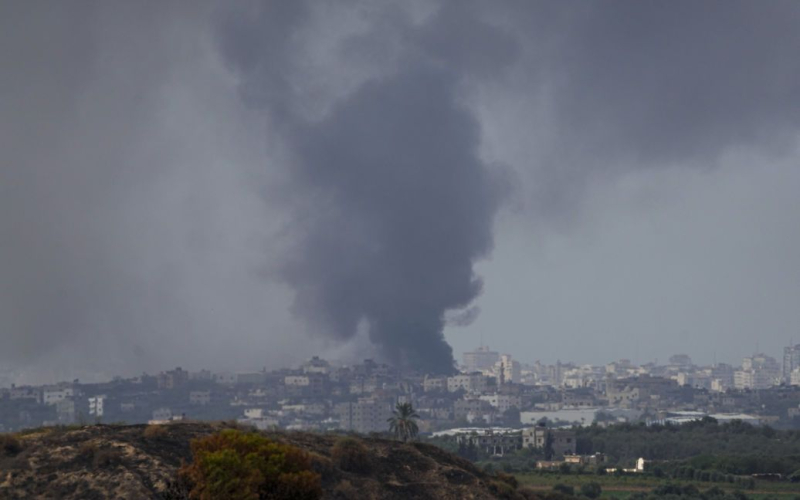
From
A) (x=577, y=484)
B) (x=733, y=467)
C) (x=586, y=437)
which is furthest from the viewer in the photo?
(x=586, y=437)

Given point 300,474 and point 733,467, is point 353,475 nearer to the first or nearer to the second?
point 300,474

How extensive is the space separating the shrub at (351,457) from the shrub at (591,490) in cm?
3269

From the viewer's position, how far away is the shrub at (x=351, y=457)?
48.8 meters

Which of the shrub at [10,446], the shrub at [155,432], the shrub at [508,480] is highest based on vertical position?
the shrub at [155,432]

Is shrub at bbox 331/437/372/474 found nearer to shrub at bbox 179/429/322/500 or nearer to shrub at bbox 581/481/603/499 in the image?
shrub at bbox 179/429/322/500

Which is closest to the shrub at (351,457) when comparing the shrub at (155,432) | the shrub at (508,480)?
the shrub at (155,432)

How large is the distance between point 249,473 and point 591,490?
48.5m

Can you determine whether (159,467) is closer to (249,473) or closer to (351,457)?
(249,473)

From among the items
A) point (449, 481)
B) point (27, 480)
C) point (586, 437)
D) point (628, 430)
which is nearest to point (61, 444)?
point (27, 480)

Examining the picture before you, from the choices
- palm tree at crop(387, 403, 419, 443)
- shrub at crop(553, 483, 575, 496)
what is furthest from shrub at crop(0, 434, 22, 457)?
palm tree at crop(387, 403, 419, 443)

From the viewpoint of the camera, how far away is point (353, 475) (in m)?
48.2

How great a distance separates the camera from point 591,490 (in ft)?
270

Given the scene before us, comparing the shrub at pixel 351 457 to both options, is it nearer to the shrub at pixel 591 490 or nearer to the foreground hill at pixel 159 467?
the foreground hill at pixel 159 467

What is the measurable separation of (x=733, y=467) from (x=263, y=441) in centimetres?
7190
